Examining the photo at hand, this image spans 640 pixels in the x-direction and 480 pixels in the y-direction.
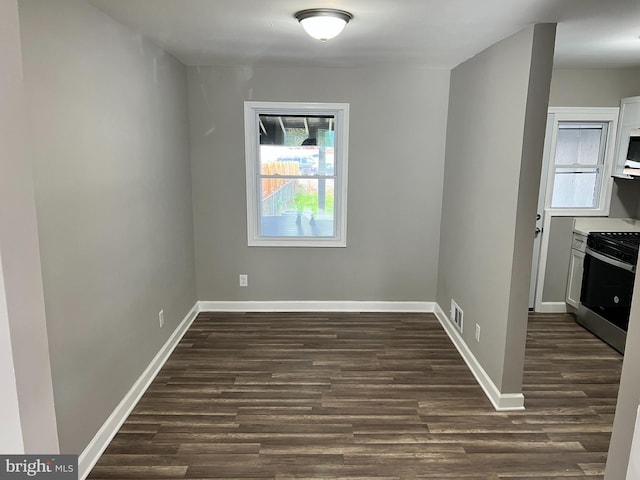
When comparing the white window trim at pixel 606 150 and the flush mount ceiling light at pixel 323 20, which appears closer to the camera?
the flush mount ceiling light at pixel 323 20

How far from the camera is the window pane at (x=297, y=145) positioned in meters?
4.42

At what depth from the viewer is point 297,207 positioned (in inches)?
182

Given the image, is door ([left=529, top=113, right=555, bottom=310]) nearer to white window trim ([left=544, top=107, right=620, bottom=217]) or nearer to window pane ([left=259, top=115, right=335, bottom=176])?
white window trim ([left=544, top=107, right=620, bottom=217])

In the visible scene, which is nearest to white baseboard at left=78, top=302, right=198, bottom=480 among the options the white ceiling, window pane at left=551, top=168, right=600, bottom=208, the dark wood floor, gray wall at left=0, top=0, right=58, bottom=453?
the dark wood floor

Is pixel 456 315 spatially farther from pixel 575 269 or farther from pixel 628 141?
pixel 628 141

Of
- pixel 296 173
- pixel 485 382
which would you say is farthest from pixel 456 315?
pixel 296 173

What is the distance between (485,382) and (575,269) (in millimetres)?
2052

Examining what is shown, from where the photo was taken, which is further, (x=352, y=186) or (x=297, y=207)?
(x=297, y=207)

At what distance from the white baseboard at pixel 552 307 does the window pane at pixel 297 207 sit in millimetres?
2382

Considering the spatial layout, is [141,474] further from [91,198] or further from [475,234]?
[475,234]

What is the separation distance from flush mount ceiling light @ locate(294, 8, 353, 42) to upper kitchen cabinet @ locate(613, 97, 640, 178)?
3.19m

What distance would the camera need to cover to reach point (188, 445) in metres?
2.58

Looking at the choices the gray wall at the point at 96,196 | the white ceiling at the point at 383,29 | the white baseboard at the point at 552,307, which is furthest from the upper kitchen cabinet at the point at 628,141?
the gray wall at the point at 96,196

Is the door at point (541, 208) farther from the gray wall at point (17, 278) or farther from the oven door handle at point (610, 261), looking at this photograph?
the gray wall at point (17, 278)
